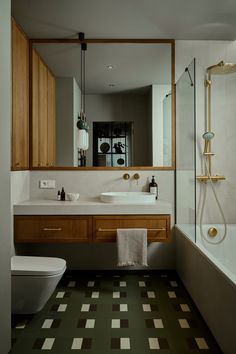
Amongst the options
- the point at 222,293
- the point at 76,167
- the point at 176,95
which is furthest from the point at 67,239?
the point at 176,95

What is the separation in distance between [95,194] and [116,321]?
136cm

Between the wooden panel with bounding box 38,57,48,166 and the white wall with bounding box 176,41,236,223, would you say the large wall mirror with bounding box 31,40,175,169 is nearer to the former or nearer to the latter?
the wooden panel with bounding box 38,57,48,166

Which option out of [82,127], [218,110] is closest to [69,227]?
[82,127]

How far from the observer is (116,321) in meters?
2.33

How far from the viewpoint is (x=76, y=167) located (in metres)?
3.34

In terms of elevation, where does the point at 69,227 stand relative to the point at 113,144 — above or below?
below

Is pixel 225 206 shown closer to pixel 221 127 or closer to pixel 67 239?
pixel 221 127

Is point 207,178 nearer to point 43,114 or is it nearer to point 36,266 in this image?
point 43,114

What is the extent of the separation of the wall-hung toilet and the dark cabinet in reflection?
1.29m

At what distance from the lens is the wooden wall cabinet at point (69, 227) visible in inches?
114

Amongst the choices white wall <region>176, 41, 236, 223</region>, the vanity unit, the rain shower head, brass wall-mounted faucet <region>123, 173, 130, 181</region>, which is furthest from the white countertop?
the rain shower head

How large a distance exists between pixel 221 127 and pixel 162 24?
1163 millimetres

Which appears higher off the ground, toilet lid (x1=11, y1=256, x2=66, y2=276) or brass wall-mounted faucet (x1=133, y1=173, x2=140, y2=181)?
brass wall-mounted faucet (x1=133, y1=173, x2=140, y2=181)

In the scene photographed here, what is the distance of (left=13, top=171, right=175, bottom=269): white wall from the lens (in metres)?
3.35
